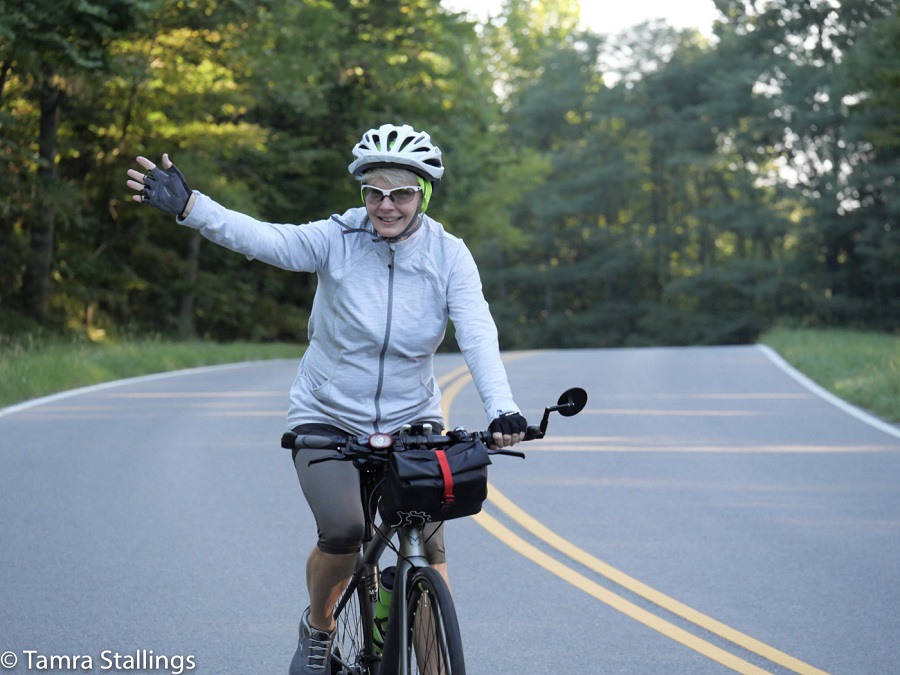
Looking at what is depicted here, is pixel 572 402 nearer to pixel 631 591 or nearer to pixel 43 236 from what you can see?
pixel 631 591

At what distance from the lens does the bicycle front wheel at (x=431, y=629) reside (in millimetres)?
3844

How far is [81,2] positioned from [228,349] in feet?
34.0

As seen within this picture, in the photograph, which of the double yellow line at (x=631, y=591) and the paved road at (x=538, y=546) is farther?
the paved road at (x=538, y=546)

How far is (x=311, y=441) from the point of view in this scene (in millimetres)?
4305

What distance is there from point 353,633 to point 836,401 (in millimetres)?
13750

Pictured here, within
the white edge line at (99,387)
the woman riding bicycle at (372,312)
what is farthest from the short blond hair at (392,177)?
the white edge line at (99,387)

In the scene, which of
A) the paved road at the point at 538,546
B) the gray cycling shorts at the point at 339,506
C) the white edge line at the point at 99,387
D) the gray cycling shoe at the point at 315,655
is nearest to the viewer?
the gray cycling shorts at the point at 339,506

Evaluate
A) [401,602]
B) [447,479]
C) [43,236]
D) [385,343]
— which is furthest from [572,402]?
[43,236]

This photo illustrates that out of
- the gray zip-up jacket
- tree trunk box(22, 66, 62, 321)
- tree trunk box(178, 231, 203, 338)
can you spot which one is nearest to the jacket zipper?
the gray zip-up jacket

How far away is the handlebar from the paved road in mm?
1644

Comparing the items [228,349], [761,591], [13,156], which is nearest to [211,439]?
[761,591]

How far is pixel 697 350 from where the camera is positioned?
31.2 metres

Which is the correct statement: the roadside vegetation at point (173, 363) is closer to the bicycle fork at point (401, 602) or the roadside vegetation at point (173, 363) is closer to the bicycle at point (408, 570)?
the bicycle at point (408, 570)

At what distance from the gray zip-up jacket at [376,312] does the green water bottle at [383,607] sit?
0.48 metres
